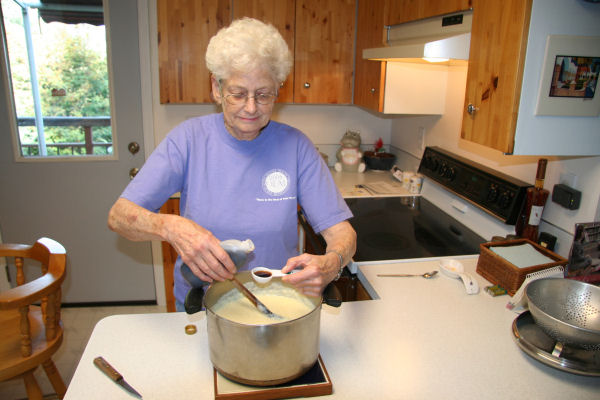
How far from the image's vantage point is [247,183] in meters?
1.31

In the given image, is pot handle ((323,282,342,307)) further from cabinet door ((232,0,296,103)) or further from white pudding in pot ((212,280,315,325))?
cabinet door ((232,0,296,103))

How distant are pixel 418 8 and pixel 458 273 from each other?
107cm

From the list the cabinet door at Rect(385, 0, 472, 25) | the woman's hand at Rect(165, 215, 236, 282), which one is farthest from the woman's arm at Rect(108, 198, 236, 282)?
the cabinet door at Rect(385, 0, 472, 25)

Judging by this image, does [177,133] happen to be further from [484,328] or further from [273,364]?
[484,328]

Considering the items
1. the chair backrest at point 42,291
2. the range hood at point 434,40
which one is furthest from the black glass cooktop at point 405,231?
the chair backrest at point 42,291

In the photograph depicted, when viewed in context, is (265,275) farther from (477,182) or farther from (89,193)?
(89,193)

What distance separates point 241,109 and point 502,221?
3.71 ft

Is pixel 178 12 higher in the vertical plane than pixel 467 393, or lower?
higher

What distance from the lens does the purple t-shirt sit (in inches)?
51.0

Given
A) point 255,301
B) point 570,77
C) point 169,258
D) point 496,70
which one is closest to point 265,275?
point 255,301

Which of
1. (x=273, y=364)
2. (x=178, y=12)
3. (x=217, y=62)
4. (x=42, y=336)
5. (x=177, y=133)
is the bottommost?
(x=42, y=336)

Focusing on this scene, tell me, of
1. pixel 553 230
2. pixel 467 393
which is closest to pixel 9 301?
pixel 467 393

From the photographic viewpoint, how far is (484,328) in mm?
1192

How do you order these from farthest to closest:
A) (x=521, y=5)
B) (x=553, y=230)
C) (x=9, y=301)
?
1. (x=553, y=230)
2. (x=9, y=301)
3. (x=521, y=5)
